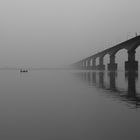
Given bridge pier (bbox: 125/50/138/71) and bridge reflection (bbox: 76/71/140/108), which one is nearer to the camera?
bridge reflection (bbox: 76/71/140/108)

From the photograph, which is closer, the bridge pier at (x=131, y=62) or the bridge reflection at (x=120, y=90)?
the bridge reflection at (x=120, y=90)

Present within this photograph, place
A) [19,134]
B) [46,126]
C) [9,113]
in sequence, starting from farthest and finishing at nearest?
[9,113], [46,126], [19,134]

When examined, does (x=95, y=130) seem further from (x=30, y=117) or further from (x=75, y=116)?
(x=30, y=117)

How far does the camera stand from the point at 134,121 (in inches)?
380

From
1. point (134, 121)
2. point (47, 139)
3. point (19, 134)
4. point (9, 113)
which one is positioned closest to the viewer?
point (47, 139)

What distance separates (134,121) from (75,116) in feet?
8.65

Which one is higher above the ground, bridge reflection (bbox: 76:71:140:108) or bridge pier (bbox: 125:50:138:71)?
bridge pier (bbox: 125:50:138:71)

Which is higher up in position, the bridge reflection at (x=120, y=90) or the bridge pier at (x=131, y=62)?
the bridge pier at (x=131, y=62)

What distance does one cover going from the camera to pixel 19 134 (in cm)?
782

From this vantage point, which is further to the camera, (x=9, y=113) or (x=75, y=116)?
(x=9, y=113)

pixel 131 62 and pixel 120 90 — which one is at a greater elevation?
pixel 131 62

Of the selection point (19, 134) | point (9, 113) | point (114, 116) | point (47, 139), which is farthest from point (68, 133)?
point (9, 113)

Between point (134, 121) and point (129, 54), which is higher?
point (129, 54)

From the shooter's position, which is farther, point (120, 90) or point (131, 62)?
point (131, 62)
